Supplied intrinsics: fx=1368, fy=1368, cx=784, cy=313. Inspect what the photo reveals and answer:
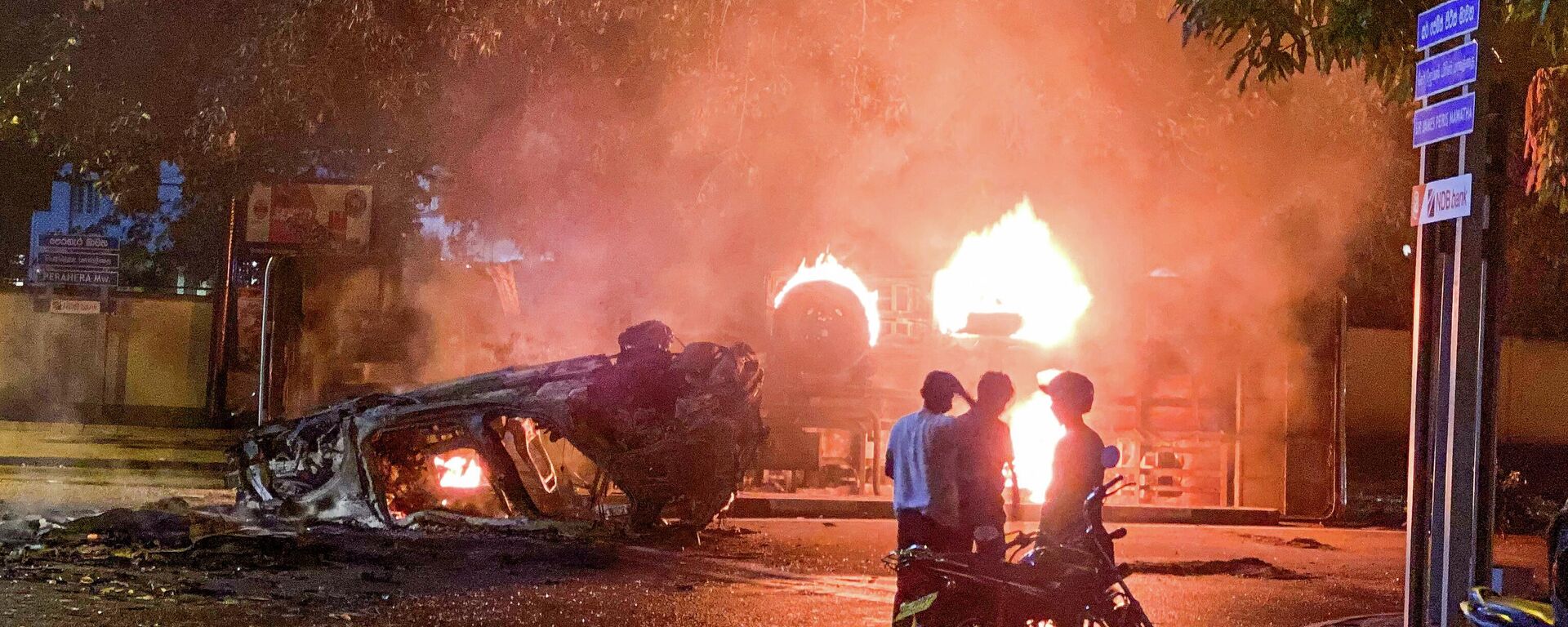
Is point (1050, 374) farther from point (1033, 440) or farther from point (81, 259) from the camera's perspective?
point (81, 259)

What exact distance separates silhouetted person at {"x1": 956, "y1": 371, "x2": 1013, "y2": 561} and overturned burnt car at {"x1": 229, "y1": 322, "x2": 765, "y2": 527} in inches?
146

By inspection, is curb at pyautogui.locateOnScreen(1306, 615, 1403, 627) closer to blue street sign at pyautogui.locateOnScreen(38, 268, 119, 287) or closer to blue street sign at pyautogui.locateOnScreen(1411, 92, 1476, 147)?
blue street sign at pyautogui.locateOnScreen(1411, 92, 1476, 147)

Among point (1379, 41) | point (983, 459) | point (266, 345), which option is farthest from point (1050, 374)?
point (266, 345)

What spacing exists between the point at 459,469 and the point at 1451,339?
7260 mm

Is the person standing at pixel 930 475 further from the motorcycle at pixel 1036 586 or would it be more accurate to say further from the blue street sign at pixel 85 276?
the blue street sign at pixel 85 276

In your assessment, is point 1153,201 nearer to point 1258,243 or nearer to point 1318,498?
point 1258,243

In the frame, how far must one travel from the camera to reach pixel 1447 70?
20.7 ft

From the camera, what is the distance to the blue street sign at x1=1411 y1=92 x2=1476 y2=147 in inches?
244

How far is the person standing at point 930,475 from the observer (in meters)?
5.91

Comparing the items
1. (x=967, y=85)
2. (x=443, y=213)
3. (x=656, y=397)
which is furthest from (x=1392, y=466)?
(x=443, y=213)

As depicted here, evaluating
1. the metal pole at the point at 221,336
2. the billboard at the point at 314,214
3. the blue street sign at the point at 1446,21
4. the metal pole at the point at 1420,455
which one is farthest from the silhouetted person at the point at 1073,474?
the metal pole at the point at 221,336

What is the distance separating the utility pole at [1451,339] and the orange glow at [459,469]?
681 centimetres

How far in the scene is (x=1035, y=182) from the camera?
53.8 ft

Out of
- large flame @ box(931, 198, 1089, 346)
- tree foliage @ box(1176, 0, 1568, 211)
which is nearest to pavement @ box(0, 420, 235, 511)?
large flame @ box(931, 198, 1089, 346)
